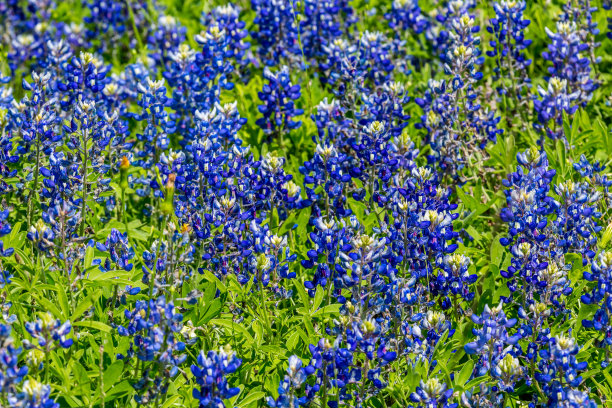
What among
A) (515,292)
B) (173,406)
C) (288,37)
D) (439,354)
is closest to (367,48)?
(288,37)

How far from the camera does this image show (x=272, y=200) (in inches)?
186

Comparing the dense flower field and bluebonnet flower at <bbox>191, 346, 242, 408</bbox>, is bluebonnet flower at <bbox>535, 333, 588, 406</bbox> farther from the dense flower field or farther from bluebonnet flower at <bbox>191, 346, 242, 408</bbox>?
bluebonnet flower at <bbox>191, 346, 242, 408</bbox>

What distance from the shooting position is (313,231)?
4.99 m

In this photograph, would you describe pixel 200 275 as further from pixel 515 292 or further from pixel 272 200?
pixel 515 292

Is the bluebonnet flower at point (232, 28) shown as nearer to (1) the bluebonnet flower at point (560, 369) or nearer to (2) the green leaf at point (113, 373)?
(2) the green leaf at point (113, 373)

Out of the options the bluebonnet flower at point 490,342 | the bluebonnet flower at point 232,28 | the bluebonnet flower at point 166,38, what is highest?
the bluebonnet flower at point 166,38

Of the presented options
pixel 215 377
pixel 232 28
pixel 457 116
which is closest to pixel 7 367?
pixel 215 377

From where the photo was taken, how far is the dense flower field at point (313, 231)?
12.0 feet

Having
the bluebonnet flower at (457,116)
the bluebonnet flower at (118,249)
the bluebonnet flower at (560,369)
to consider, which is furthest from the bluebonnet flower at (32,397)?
the bluebonnet flower at (457,116)

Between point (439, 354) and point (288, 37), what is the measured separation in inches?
140

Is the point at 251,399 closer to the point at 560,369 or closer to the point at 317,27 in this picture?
the point at 560,369

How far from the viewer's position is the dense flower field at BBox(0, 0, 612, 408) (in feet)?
12.0

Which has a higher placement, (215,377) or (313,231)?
(313,231)

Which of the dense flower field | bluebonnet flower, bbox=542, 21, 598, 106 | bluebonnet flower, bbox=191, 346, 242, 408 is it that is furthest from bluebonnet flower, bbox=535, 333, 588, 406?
bluebonnet flower, bbox=542, 21, 598, 106
